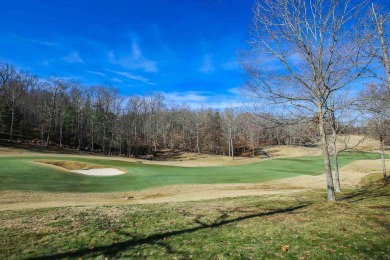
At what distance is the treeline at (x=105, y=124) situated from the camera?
70562 mm

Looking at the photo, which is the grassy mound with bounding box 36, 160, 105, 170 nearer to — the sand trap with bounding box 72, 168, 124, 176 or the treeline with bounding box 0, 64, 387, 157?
the sand trap with bounding box 72, 168, 124, 176

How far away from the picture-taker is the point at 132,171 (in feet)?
104

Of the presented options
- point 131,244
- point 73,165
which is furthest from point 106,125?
point 131,244

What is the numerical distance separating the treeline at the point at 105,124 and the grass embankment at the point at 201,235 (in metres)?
51.7

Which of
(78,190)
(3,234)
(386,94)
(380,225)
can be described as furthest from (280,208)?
(78,190)

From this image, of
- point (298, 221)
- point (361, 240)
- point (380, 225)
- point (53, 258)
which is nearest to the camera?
point (361, 240)

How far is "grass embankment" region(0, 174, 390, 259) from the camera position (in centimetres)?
631

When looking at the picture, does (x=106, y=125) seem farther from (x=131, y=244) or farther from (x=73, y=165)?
(x=131, y=244)

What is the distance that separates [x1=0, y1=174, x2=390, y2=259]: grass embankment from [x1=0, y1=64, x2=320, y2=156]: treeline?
5170 centimetres

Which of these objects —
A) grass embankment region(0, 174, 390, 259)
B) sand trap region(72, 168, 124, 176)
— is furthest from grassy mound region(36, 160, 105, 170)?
grass embankment region(0, 174, 390, 259)

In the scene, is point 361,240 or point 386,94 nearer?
point 361,240

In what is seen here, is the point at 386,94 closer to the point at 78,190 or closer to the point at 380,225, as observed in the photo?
the point at 380,225

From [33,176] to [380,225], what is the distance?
23559 mm

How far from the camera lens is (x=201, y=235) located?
7.97 metres
